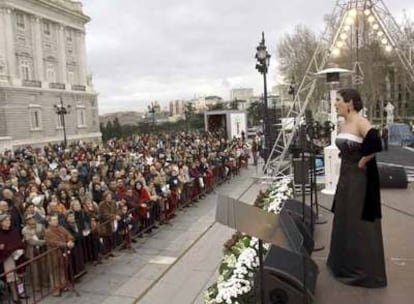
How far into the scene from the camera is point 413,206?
31.2 feet

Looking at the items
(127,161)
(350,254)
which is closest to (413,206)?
(350,254)

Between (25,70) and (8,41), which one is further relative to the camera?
(25,70)

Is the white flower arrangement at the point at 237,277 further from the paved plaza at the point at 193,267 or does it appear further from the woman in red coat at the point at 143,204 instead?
the woman in red coat at the point at 143,204

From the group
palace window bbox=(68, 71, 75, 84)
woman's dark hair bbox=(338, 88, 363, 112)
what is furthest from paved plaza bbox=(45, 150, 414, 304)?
palace window bbox=(68, 71, 75, 84)

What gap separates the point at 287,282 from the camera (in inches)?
178

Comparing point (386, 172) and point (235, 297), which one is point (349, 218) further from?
point (386, 172)

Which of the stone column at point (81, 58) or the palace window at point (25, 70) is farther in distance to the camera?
the stone column at point (81, 58)

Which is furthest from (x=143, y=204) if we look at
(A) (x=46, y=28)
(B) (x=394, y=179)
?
(A) (x=46, y=28)

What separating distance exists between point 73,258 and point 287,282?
6070mm

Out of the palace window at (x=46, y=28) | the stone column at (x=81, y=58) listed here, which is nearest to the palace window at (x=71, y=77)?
the stone column at (x=81, y=58)

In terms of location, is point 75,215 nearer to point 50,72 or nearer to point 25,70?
point 25,70

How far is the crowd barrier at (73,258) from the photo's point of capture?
27.8ft

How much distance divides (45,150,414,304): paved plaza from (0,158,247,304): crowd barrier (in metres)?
0.25

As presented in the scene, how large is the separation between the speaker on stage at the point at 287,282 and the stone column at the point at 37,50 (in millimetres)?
56076
